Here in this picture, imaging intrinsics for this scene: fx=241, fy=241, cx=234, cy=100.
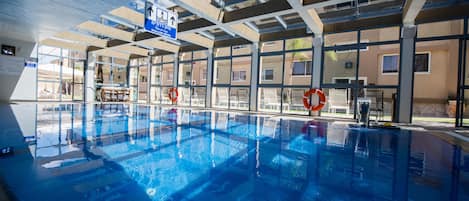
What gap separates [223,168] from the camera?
2551 millimetres

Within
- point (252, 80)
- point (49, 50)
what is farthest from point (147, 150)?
point (49, 50)

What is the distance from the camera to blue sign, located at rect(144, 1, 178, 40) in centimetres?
573

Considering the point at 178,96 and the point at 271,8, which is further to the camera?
the point at 178,96

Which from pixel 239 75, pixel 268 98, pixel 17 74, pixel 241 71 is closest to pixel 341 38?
pixel 268 98

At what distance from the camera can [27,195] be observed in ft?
5.59

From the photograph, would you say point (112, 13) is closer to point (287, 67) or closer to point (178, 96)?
point (178, 96)

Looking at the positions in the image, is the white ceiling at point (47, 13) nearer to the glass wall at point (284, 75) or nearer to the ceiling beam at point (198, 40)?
the ceiling beam at point (198, 40)

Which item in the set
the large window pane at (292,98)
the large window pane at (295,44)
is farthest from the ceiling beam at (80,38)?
the large window pane at (292,98)

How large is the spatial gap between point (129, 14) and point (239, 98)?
5891mm

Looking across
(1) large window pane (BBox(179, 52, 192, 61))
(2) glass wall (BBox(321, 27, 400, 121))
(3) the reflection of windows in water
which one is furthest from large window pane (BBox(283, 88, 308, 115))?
(3) the reflection of windows in water

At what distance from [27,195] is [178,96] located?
11389mm

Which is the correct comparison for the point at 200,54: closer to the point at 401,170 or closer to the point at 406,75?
the point at 406,75

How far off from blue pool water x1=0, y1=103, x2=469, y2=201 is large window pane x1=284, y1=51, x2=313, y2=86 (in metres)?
7.84

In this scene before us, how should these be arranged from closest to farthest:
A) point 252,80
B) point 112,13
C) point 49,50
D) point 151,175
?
point 151,175 < point 112,13 < point 252,80 < point 49,50
